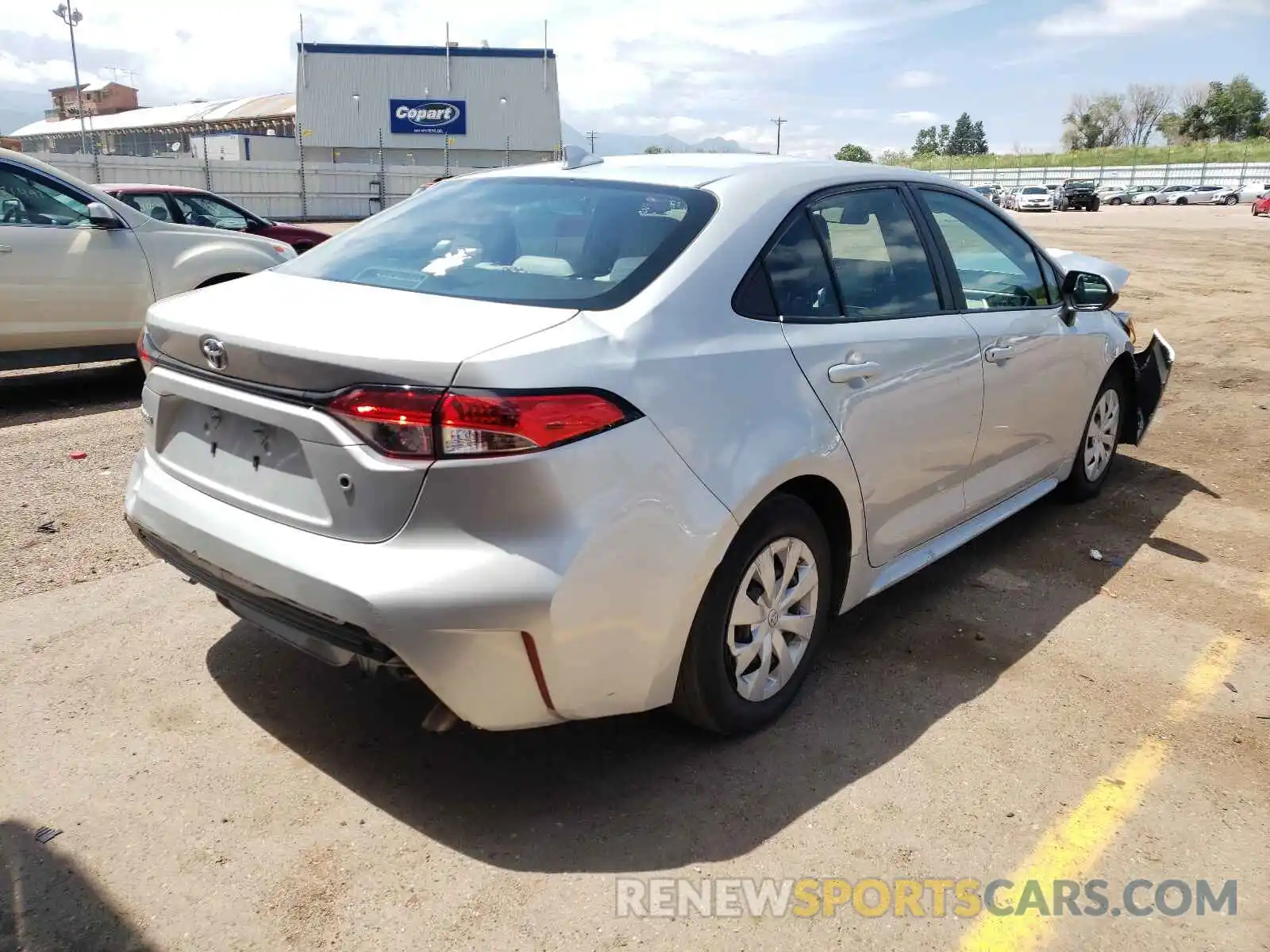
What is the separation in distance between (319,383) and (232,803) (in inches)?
46.7

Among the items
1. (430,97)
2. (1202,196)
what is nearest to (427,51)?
(430,97)

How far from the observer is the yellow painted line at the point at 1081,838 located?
237 cm

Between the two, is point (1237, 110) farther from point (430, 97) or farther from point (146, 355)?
point (146, 355)

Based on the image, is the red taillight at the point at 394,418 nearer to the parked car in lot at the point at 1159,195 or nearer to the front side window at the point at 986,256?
the front side window at the point at 986,256

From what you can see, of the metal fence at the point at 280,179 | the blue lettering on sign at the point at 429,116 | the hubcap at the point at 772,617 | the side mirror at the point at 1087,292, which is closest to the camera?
the hubcap at the point at 772,617

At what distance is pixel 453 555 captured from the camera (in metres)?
2.34

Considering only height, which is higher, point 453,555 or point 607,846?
point 453,555

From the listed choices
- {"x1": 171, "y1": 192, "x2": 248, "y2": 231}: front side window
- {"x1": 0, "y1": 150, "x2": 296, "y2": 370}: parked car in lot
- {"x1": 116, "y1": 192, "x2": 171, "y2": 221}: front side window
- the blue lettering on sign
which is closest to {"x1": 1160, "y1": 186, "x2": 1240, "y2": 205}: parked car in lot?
the blue lettering on sign

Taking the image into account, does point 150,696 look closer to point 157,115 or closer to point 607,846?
point 607,846

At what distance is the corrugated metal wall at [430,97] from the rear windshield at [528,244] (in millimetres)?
49023

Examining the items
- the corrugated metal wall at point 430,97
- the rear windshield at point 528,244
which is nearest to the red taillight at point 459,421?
the rear windshield at point 528,244

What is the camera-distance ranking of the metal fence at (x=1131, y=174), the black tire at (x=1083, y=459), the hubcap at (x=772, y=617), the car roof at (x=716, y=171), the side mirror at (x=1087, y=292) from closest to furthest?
the hubcap at (x=772, y=617) < the car roof at (x=716, y=171) < the side mirror at (x=1087, y=292) < the black tire at (x=1083, y=459) < the metal fence at (x=1131, y=174)

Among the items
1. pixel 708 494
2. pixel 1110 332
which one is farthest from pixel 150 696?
pixel 1110 332

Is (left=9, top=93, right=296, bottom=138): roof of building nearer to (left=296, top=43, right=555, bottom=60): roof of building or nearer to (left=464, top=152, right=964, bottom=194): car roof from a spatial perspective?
(left=296, top=43, right=555, bottom=60): roof of building
